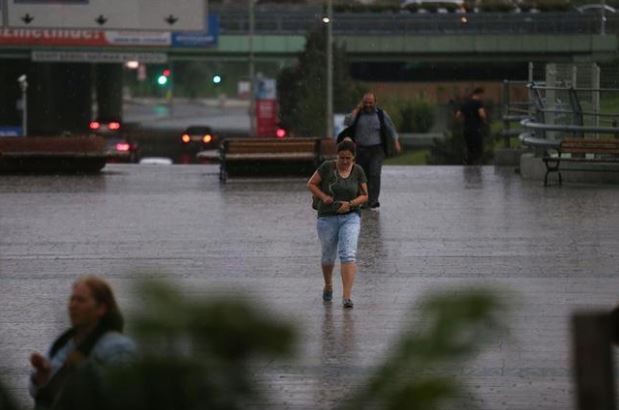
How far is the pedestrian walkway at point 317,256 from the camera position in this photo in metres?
10.1

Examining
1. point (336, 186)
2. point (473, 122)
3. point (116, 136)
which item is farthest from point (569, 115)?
point (116, 136)

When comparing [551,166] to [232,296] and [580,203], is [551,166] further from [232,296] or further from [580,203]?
[232,296]

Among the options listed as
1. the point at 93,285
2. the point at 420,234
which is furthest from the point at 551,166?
the point at 93,285

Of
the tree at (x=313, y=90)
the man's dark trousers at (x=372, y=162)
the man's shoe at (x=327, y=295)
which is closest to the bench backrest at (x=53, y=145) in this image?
the man's dark trousers at (x=372, y=162)

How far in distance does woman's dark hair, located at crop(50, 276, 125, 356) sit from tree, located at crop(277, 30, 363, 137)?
156ft

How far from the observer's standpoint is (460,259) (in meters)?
16.7

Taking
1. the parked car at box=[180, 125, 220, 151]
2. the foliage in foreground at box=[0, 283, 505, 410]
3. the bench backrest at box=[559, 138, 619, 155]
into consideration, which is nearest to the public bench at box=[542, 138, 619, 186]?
the bench backrest at box=[559, 138, 619, 155]

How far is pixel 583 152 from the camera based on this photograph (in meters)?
26.5

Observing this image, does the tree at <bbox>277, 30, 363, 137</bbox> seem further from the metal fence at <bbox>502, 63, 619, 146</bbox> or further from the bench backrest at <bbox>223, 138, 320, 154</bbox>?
the metal fence at <bbox>502, 63, 619, 146</bbox>

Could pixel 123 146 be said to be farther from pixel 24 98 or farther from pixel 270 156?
pixel 270 156

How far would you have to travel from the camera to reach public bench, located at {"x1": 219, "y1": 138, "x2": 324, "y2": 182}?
1170 inches

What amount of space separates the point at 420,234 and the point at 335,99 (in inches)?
1644

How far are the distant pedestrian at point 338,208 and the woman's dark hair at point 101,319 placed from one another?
7.21m

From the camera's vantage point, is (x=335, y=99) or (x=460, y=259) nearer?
(x=460, y=259)
